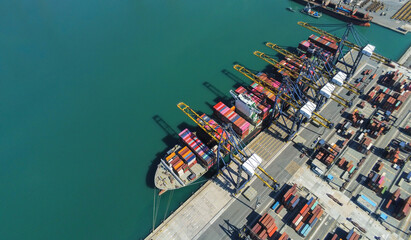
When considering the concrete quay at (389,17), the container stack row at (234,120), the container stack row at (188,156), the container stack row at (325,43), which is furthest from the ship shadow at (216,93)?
the concrete quay at (389,17)

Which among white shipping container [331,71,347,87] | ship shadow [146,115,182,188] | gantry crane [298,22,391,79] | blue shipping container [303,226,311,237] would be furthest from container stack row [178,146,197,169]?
gantry crane [298,22,391,79]

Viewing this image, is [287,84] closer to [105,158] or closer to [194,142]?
[194,142]

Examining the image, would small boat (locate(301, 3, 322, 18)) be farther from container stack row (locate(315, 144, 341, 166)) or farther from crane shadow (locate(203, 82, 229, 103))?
container stack row (locate(315, 144, 341, 166))

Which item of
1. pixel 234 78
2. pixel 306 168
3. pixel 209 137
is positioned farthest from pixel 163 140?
pixel 306 168

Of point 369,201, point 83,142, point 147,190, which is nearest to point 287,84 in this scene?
point 369,201

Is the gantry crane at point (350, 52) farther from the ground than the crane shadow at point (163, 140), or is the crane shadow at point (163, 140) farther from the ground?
the gantry crane at point (350, 52)

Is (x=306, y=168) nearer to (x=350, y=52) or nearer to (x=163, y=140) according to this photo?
(x=163, y=140)

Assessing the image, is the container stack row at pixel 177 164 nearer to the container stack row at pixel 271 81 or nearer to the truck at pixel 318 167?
the truck at pixel 318 167

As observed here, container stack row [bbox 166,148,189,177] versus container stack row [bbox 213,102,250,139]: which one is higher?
container stack row [bbox 213,102,250,139]
